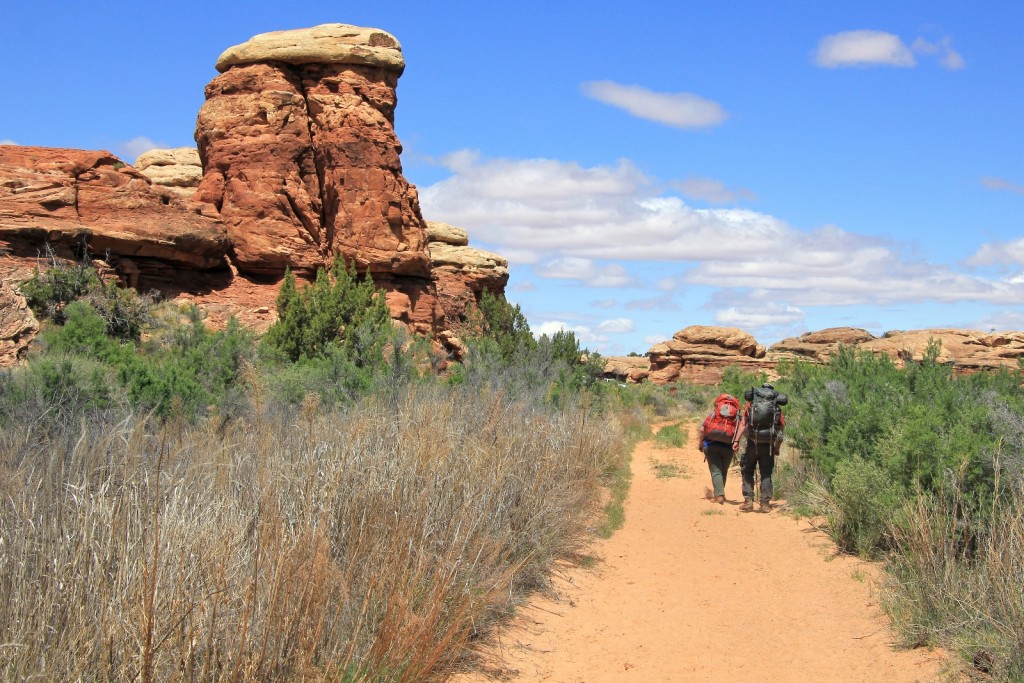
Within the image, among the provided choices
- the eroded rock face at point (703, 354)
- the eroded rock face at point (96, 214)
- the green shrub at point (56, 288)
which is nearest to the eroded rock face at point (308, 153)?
the eroded rock face at point (96, 214)

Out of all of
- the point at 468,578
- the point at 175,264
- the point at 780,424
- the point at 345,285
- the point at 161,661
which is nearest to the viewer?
the point at 161,661

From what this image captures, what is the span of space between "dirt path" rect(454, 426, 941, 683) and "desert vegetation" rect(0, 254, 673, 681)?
0.42 meters

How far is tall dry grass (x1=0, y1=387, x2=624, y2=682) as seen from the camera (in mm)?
3662

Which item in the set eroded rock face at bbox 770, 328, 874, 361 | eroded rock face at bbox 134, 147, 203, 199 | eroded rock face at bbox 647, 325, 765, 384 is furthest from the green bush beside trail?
eroded rock face at bbox 647, 325, 765, 384

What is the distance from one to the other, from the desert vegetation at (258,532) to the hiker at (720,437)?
8.84 ft

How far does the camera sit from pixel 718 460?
12969 mm

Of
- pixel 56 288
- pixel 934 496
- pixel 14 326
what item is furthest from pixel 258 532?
pixel 56 288

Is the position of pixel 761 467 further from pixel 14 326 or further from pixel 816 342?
pixel 816 342

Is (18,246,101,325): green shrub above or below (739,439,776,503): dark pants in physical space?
above

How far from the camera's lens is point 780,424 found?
476 inches

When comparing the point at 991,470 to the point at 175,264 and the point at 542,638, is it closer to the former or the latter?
the point at 542,638

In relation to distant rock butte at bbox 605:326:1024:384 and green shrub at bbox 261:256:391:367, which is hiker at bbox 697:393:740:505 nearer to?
green shrub at bbox 261:256:391:367

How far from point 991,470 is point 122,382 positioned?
8955mm

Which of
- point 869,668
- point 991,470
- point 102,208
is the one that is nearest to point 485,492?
point 869,668
